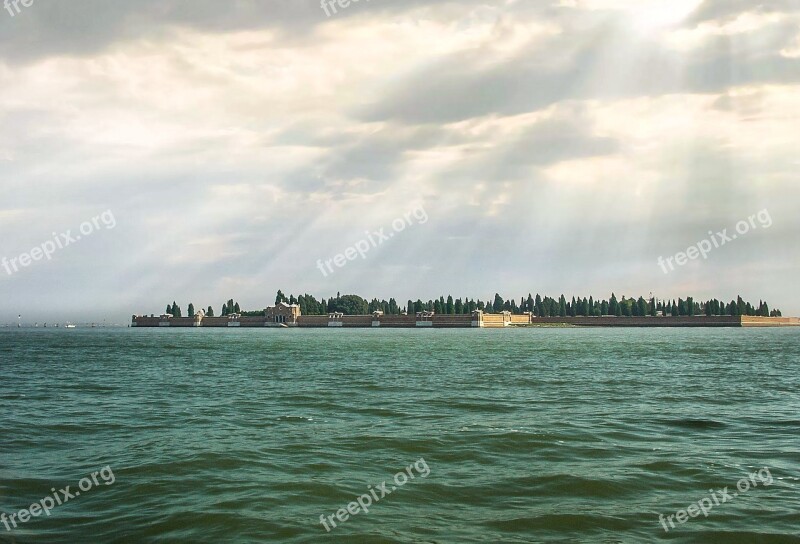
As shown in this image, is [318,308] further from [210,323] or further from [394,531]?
[394,531]

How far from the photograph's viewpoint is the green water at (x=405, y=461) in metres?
7.61

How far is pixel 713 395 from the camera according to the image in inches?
783

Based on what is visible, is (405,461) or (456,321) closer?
(405,461)

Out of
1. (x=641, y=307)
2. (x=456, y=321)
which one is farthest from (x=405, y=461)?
(x=641, y=307)

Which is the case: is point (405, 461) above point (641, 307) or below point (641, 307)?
below

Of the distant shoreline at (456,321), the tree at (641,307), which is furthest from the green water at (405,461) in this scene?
the tree at (641,307)

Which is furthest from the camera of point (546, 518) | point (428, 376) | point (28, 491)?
point (428, 376)

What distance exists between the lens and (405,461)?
10719mm

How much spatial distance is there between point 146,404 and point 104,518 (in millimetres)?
10632

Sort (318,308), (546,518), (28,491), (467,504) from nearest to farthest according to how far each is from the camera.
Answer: (546,518)
(467,504)
(28,491)
(318,308)

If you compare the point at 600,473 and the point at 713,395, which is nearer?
the point at 600,473

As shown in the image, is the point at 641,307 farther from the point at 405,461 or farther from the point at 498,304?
the point at 405,461

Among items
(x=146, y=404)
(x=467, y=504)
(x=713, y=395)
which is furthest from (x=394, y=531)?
(x=713, y=395)

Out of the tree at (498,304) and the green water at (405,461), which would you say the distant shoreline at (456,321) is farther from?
the green water at (405,461)
